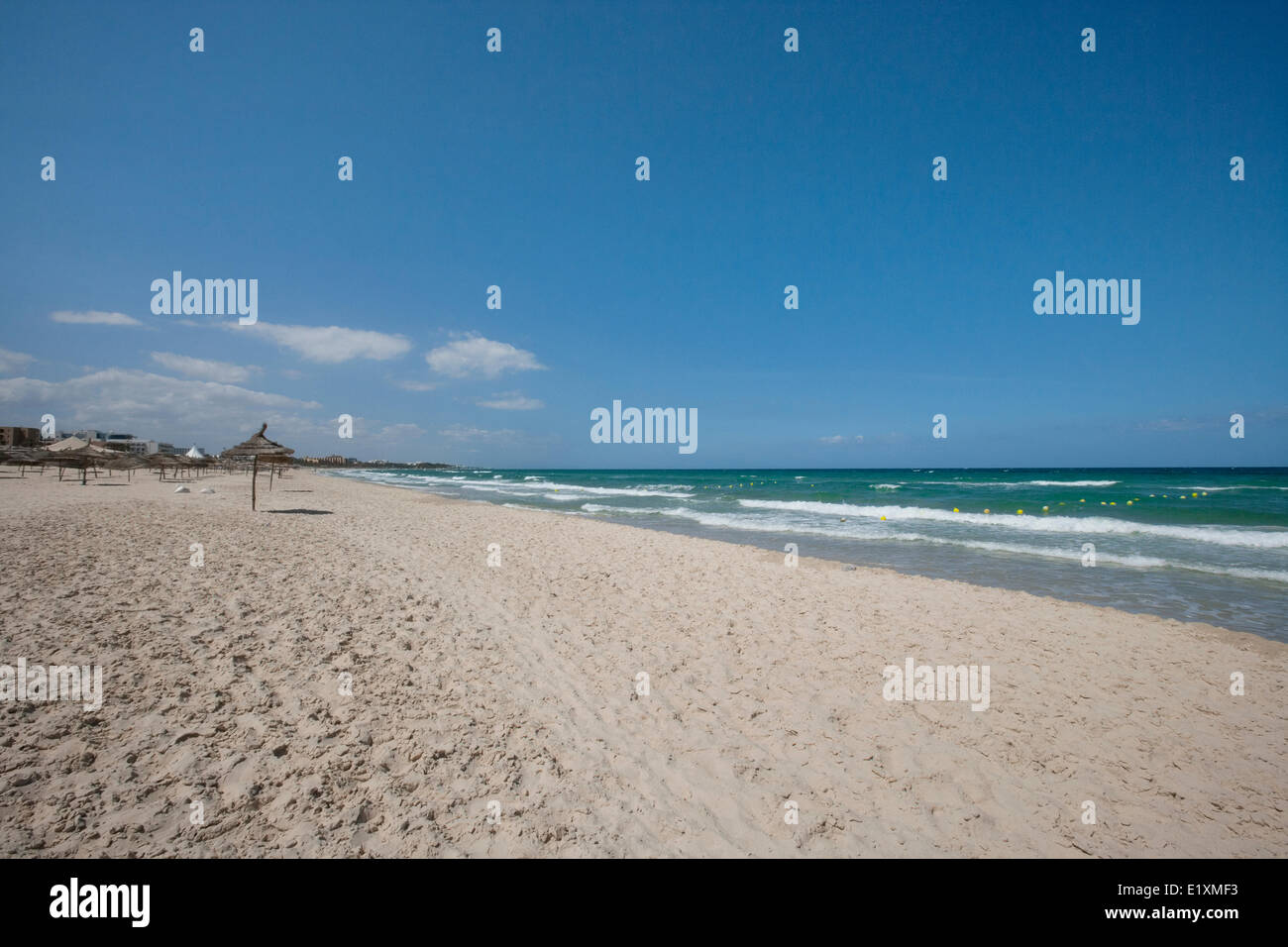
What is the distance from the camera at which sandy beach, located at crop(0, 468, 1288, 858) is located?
3164mm

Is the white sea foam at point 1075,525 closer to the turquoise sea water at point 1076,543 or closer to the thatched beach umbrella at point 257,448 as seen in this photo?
the turquoise sea water at point 1076,543

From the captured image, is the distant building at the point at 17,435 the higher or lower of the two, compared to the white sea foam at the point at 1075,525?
higher

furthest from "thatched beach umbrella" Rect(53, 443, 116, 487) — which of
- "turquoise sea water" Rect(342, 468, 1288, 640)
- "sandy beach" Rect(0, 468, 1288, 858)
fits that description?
"turquoise sea water" Rect(342, 468, 1288, 640)

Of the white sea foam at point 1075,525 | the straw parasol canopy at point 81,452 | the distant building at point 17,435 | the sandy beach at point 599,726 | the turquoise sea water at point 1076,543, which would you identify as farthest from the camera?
the distant building at point 17,435

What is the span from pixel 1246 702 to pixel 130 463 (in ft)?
161

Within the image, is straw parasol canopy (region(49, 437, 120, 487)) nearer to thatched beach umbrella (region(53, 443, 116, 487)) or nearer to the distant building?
thatched beach umbrella (region(53, 443, 116, 487))

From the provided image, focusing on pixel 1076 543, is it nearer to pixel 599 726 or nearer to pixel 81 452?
pixel 599 726

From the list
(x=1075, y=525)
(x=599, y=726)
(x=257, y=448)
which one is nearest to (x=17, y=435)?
(x=257, y=448)

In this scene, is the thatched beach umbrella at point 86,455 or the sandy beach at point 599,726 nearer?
the sandy beach at point 599,726

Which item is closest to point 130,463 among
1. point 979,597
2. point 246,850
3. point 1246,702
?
point 246,850

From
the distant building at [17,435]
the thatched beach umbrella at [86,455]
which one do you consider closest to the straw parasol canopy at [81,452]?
the thatched beach umbrella at [86,455]

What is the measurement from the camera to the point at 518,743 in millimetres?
3986

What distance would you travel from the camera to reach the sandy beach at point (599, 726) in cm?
316
